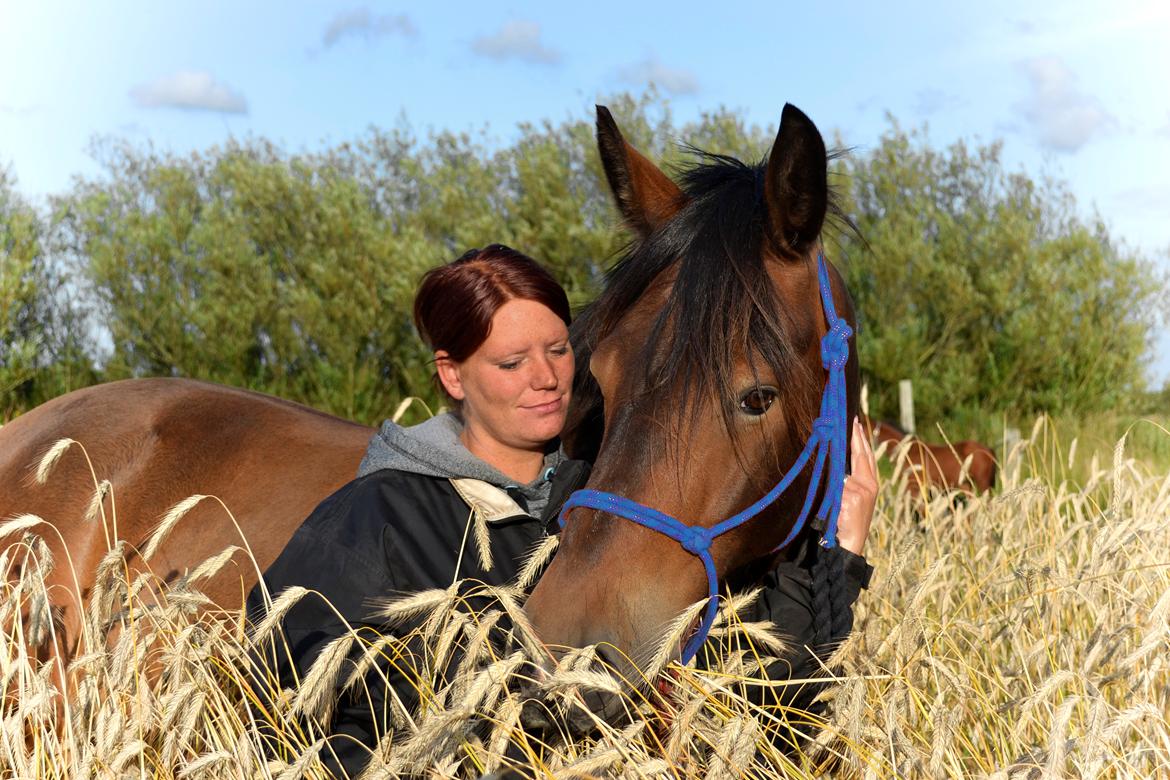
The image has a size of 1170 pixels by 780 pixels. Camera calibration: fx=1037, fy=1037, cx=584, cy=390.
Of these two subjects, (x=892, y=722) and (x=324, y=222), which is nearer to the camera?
(x=892, y=722)

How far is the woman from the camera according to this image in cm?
265

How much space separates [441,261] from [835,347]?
15986 mm

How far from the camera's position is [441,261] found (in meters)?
18.1

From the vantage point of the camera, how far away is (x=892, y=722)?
7.67 ft

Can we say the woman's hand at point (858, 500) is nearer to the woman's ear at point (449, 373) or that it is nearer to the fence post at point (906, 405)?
the woman's ear at point (449, 373)

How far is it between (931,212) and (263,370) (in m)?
13.1

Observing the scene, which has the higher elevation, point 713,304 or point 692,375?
point 713,304

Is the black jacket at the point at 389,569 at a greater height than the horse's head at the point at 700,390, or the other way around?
the horse's head at the point at 700,390

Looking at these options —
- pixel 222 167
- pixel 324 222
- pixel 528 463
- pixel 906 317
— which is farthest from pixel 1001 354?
pixel 528 463

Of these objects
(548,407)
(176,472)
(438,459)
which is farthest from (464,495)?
(176,472)

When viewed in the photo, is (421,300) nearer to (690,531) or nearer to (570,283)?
(690,531)

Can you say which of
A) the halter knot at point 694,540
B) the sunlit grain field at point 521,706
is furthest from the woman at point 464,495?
the halter knot at point 694,540

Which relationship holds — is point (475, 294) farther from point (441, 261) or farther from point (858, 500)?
point (441, 261)

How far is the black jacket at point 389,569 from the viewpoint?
262 cm
